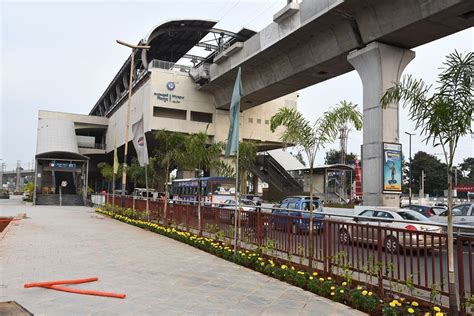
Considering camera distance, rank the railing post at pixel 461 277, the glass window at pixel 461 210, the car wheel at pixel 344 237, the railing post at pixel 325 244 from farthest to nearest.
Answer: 1. the glass window at pixel 461 210
2. the railing post at pixel 325 244
3. the car wheel at pixel 344 237
4. the railing post at pixel 461 277

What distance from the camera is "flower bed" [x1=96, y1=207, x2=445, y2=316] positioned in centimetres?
539

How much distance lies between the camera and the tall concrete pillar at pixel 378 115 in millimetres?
20891

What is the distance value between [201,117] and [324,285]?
38.4 metres

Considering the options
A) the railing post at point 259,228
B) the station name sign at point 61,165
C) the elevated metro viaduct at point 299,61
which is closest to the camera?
the railing post at point 259,228

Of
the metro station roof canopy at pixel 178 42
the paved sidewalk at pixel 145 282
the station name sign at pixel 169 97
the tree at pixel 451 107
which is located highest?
the metro station roof canopy at pixel 178 42

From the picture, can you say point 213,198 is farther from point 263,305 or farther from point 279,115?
point 263,305

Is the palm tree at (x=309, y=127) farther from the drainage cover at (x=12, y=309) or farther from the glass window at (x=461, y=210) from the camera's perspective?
the glass window at (x=461, y=210)

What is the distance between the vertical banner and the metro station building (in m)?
16.1

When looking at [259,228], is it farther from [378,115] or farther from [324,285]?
[378,115]

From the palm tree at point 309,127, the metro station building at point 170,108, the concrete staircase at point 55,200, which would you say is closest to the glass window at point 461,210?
the palm tree at point 309,127

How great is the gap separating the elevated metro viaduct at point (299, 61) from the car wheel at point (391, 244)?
10.2m

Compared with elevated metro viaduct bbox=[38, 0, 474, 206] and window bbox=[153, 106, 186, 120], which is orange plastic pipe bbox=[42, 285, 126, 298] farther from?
window bbox=[153, 106, 186, 120]

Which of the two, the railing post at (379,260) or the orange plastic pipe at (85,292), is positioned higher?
the railing post at (379,260)

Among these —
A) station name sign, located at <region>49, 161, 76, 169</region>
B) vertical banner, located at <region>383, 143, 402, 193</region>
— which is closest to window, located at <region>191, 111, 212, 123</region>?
station name sign, located at <region>49, 161, 76, 169</region>
